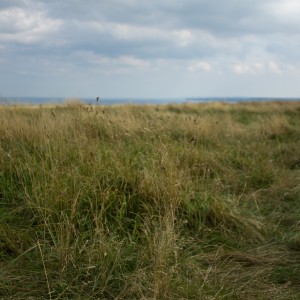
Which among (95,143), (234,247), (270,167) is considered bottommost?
(234,247)

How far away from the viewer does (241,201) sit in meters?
4.07

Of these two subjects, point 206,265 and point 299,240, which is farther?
point 299,240

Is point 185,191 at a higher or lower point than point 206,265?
higher

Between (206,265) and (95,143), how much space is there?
7.40ft

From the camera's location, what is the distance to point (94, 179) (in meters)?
3.29

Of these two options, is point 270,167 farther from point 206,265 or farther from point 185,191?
point 206,265

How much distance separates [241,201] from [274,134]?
5335 millimetres

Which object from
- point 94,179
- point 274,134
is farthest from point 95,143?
point 274,134

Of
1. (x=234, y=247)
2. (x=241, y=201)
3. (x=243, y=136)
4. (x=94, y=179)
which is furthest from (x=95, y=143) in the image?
(x=243, y=136)

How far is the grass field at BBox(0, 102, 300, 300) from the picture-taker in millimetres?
2162

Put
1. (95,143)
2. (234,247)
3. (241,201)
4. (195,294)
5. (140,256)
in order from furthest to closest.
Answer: (95,143), (241,201), (234,247), (140,256), (195,294)

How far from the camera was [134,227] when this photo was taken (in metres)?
2.84

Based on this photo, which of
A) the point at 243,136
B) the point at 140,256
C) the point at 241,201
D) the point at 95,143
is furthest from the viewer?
the point at 243,136

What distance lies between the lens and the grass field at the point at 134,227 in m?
2.16
